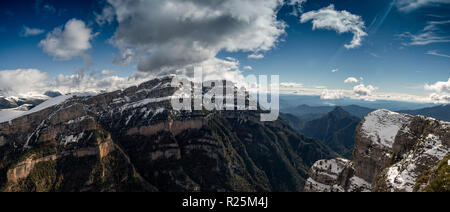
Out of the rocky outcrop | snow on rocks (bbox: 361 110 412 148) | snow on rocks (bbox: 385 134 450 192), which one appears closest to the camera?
snow on rocks (bbox: 385 134 450 192)

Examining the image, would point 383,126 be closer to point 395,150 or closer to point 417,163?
point 395,150

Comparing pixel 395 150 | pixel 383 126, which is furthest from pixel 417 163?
pixel 383 126

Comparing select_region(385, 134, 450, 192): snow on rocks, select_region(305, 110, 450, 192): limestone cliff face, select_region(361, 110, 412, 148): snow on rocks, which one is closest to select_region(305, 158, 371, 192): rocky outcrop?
select_region(305, 110, 450, 192): limestone cliff face

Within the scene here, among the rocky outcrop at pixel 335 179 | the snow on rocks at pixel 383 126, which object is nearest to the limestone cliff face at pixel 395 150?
the snow on rocks at pixel 383 126

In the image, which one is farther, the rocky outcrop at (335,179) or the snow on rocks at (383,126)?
the rocky outcrop at (335,179)

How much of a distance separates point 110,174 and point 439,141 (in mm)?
209845

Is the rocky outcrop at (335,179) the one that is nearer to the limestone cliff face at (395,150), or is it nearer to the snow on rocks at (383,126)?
the limestone cliff face at (395,150)

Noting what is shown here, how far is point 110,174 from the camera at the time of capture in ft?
598

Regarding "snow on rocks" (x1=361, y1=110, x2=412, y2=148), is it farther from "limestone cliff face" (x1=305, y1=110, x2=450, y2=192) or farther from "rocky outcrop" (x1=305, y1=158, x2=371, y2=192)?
"rocky outcrop" (x1=305, y1=158, x2=371, y2=192)

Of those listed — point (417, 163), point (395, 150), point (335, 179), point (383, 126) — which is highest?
point (383, 126)

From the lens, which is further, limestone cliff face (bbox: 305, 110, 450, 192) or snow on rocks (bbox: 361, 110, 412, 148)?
snow on rocks (bbox: 361, 110, 412, 148)

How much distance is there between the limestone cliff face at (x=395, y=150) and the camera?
2627 centimetres

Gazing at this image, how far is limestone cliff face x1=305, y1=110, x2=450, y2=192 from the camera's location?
26266mm

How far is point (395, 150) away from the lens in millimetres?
36188
